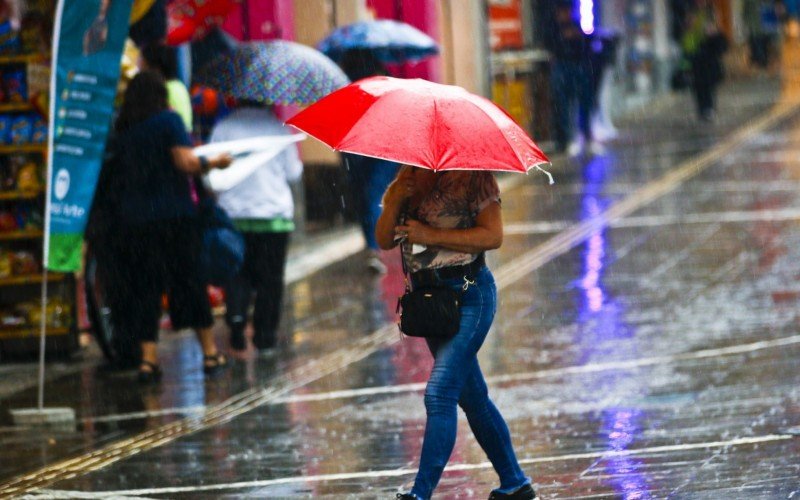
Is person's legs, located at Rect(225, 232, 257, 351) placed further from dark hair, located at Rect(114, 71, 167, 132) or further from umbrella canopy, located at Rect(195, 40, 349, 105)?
dark hair, located at Rect(114, 71, 167, 132)

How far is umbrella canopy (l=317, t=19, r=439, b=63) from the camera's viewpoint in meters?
13.9

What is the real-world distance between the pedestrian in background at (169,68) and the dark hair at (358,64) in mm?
3074

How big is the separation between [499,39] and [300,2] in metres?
7.35

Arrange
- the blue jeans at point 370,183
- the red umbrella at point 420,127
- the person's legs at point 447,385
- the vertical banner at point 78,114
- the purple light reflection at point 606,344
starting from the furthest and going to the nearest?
the blue jeans at point 370,183 → the vertical banner at point 78,114 → the purple light reflection at point 606,344 → the person's legs at point 447,385 → the red umbrella at point 420,127

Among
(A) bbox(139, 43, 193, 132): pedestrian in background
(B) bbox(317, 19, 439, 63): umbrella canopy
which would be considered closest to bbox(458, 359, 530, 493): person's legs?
(A) bbox(139, 43, 193, 132): pedestrian in background

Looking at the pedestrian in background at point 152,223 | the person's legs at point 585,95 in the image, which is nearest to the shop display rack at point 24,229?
the pedestrian in background at point 152,223

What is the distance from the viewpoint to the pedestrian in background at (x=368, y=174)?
45.4ft

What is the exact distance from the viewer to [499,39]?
24641 millimetres

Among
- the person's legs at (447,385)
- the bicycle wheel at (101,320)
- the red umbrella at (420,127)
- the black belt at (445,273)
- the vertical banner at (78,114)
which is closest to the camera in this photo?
the red umbrella at (420,127)

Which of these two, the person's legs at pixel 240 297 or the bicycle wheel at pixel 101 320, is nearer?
the bicycle wheel at pixel 101 320

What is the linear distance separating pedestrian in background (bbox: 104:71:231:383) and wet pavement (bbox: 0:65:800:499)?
1.48ft

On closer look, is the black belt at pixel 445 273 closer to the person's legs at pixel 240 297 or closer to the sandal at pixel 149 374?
the sandal at pixel 149 374

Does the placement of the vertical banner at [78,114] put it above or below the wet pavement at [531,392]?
above

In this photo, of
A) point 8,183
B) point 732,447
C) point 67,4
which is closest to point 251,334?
point 8,183
